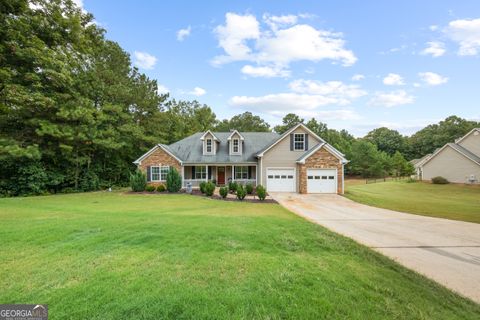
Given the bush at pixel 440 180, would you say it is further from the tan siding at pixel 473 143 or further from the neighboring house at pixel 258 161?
the neighboring house at pixel 258 161

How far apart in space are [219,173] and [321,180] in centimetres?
997

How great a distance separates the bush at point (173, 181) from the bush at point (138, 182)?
226 centimetres

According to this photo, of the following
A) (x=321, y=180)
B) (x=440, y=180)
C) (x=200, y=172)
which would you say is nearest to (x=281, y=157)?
(x=321, y=180)

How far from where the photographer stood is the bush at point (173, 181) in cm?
1828

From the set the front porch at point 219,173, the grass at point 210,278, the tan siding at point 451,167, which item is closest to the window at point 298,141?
the front porch at point 219,173

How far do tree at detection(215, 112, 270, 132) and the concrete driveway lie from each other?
34797mm

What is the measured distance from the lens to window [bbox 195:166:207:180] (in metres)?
21.6

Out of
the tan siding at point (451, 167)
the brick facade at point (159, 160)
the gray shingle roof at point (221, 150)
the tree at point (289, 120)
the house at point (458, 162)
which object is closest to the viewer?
the brick facade at point (159, 160)

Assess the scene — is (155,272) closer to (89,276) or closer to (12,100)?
(89,276)

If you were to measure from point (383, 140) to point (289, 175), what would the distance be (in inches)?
2323

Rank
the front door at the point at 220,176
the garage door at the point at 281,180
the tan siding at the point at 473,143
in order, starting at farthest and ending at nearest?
1. the tan siding at the point at 473,143
2. the front door at the point at 220,176
3. the garage door at the point at 281,180

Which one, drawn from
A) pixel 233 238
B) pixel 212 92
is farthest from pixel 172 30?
pixel 233 238

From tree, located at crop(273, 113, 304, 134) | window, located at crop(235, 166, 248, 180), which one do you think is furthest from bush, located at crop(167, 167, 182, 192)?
tree, located at crop(273, 113, 304, 134)

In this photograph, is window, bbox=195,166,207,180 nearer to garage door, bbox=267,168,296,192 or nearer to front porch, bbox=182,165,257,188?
front porch, bbox=182,165,257,188
